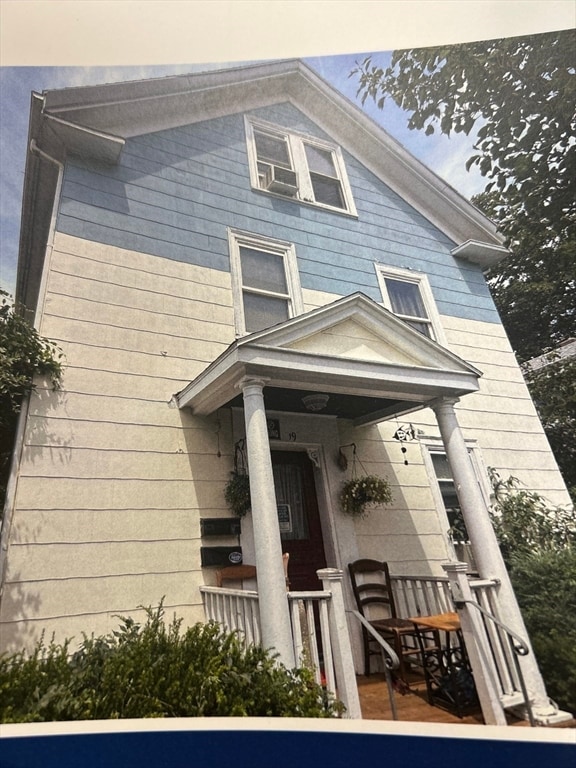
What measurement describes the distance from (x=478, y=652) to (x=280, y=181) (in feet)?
13.1

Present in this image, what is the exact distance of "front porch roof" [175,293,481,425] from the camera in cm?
271

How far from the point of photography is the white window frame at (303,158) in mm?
4109

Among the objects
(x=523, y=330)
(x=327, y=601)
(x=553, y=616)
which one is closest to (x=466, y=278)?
(x=523, y=330)

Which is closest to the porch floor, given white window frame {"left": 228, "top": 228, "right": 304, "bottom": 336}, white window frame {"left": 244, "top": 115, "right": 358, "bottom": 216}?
white window frame {"left": 228, "top": 228, "right": 304, "bottom": 336}

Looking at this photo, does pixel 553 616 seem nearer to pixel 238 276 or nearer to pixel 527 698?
pixel 527 698

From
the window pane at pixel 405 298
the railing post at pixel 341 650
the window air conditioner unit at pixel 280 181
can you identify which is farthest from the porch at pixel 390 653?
the window air conditioner unit at pixel 280 181

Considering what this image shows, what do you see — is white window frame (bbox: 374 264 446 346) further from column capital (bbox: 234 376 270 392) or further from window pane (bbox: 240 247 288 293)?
column capital (bbox: 234 376 270 392)

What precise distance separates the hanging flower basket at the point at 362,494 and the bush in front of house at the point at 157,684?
149 centimetres

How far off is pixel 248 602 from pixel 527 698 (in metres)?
1.44

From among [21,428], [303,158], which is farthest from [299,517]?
[303,158]

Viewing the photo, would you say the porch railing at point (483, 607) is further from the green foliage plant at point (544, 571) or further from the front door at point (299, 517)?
the front door at point (299, 517)

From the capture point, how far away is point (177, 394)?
9.93 feet

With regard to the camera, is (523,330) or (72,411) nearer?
(72,411)

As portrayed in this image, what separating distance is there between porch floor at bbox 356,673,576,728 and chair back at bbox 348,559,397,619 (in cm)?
49
